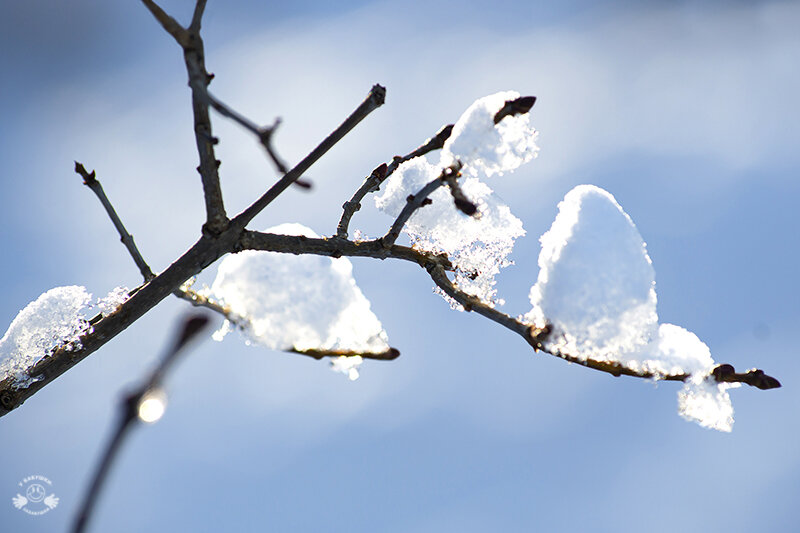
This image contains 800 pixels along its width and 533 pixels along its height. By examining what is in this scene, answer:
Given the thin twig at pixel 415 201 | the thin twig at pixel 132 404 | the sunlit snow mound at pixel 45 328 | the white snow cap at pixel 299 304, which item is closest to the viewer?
the thin twig at pixel 132 404

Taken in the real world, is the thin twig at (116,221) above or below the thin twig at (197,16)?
below

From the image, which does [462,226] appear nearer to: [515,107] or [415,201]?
[415,201]

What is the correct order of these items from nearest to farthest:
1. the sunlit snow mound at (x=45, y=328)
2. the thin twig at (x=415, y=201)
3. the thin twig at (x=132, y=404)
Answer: the thin twig at (x=132, y=404), the thin twig at (x=415, y=201), the sunlit snow mound at (x=45, y=328)

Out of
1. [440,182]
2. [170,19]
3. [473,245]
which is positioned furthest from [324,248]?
[170,19]

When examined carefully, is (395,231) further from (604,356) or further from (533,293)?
(604,356)

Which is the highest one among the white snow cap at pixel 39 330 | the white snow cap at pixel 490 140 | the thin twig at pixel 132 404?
the white snow cap at pixel 490 140

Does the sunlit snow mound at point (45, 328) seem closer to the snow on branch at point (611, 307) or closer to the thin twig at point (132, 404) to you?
the thin twig at point (132, 404)

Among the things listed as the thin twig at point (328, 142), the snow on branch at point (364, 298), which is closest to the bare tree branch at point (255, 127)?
the snow on branch at point (364, 298)
